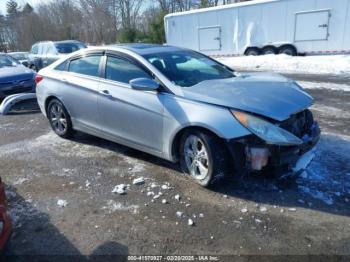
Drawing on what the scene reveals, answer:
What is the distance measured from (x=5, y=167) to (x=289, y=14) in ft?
49.1

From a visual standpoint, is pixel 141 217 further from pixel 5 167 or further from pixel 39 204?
pixel 5 167

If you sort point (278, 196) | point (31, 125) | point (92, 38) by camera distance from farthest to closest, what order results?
point (92, 38), point (31, 125), point (278, 196)

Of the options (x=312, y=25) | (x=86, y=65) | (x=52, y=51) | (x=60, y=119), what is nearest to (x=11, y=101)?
(x=60, y=119)

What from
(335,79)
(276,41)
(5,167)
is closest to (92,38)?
(276,41)

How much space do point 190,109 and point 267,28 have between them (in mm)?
14894

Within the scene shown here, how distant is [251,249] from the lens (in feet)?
9.83

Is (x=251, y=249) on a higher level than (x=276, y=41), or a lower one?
lower

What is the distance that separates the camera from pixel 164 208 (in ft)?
12.2

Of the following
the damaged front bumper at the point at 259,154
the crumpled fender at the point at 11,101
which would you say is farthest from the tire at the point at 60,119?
the damaged front bumper at the point at 259,154

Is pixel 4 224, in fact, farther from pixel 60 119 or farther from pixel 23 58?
pixel 23 58

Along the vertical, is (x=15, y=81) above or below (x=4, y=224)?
above

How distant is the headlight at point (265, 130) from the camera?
351cm

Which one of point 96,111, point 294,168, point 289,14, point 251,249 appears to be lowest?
point 251,249

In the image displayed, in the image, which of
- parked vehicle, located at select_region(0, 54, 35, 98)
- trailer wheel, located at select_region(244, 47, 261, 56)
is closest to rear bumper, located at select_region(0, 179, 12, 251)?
parked vehicle, located at select_region(0, 54, 35, 98)
